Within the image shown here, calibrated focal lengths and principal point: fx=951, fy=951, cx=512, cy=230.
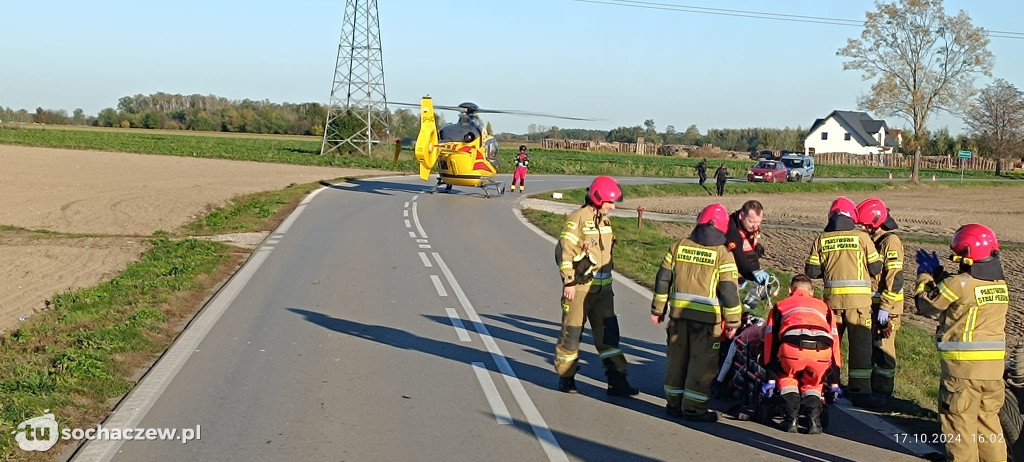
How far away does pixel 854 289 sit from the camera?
8102mm

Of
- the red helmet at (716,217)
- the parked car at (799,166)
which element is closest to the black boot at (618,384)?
the red helmet at (716,217)

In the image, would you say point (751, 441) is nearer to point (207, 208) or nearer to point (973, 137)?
point (207, 208)

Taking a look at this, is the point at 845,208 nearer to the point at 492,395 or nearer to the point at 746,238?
the point at 746,238

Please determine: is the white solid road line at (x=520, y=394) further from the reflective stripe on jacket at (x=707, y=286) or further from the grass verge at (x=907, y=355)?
the grass verge at (x=907, y=355)

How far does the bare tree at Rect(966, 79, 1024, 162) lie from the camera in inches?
3253

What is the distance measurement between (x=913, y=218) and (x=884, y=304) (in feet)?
95.6

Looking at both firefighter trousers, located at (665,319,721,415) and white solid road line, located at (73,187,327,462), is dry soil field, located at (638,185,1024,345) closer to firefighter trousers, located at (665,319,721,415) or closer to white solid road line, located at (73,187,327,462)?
firefighter trousers, located at (665,319,721,415)

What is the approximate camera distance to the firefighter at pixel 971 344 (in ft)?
20.2

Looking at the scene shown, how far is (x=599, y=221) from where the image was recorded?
8.23 m

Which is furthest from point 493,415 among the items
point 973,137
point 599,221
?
point 973,137

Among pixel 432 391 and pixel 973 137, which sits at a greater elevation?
pixel 973 137

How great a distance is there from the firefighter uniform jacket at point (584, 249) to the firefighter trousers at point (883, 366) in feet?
8.15

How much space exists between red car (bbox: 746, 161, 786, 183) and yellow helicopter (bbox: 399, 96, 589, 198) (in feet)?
84.0

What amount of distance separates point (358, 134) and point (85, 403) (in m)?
56.8
